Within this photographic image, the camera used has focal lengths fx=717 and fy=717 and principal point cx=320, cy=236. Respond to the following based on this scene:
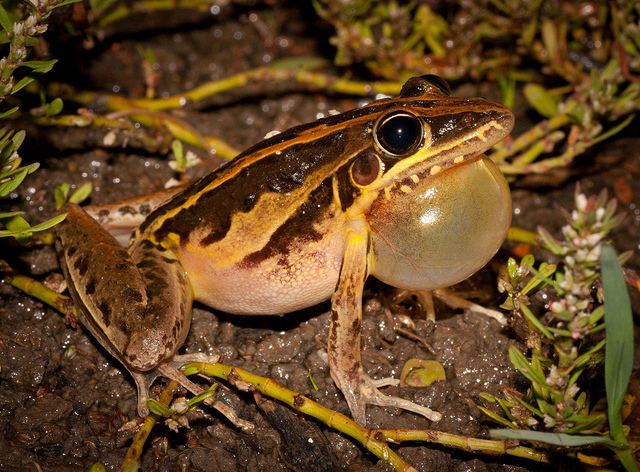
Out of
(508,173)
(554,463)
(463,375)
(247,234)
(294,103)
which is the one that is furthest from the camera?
(294,103)

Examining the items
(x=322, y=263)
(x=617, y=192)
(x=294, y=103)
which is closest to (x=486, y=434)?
(x=322, y=263)

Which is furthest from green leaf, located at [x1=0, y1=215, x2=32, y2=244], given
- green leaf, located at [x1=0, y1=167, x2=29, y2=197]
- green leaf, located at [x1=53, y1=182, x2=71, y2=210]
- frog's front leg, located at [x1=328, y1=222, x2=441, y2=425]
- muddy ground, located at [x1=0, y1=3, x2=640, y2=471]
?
frog's front leg, located at [x1=328, y1=222, x2=441, y2=425]

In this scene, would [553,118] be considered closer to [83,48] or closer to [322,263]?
[322,263]

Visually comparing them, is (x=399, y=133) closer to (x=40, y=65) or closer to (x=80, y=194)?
(x=40, y=65)

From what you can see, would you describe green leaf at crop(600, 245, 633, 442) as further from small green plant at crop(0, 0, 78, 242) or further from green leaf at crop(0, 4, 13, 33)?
green leaf at crop(0, 4, 13, 33)

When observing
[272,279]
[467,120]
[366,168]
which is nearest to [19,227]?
[272,279]

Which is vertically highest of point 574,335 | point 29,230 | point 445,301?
point 574,335

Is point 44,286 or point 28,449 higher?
point 44,286
